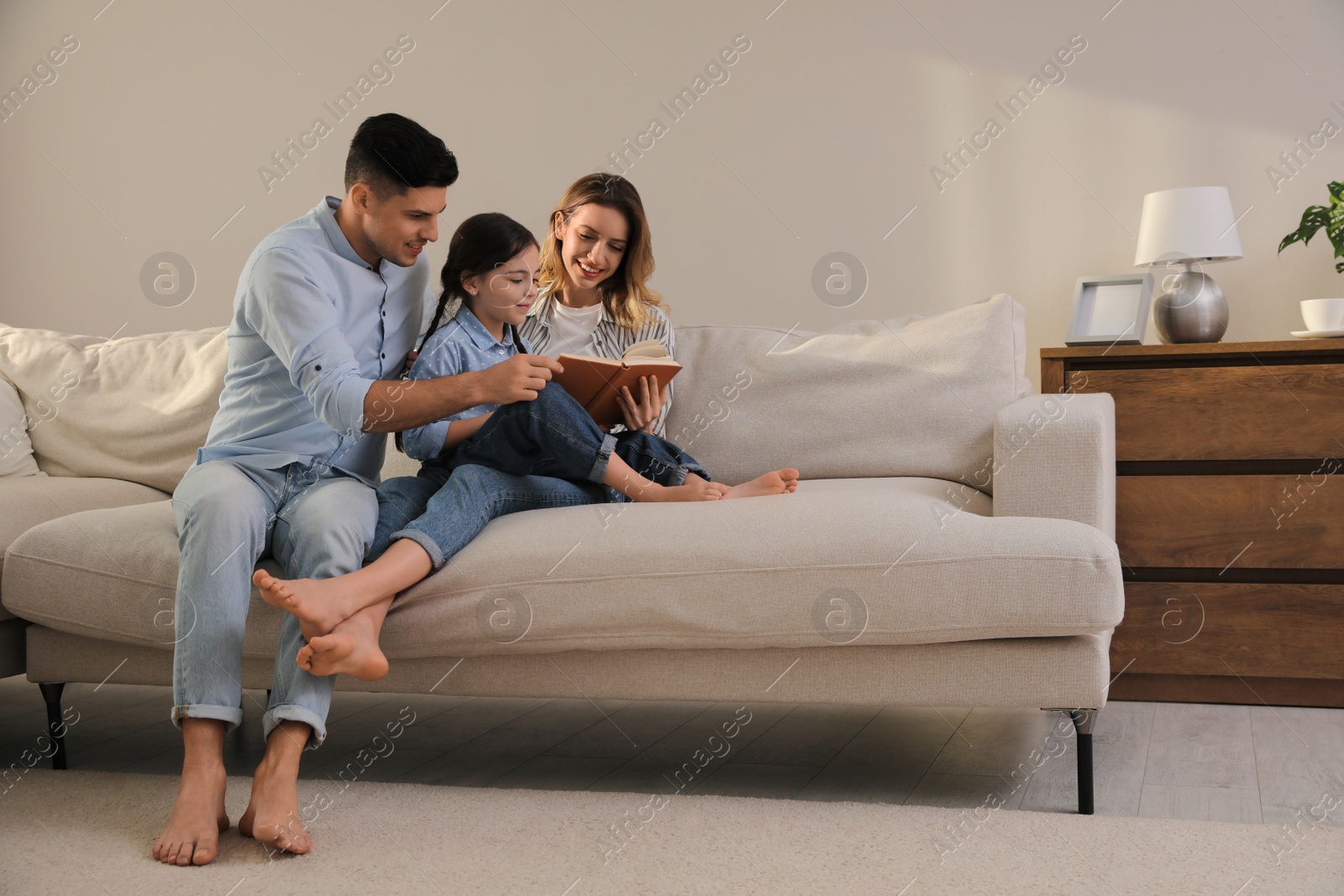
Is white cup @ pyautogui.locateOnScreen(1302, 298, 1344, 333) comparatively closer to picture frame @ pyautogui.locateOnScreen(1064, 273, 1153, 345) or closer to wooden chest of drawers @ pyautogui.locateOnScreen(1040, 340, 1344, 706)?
wooden chest of drawers @ pyautogui.locateOnScreen(1040, 340, 1344, 706)

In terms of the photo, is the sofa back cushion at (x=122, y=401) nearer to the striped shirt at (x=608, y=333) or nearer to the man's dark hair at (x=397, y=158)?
Result: the striped shirt at (x=608, y=333)

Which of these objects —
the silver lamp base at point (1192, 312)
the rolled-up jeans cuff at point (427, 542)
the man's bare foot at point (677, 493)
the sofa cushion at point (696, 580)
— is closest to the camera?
the sofa cushion at point (696, 580)

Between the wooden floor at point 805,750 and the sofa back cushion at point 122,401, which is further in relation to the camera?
the sofa back cushion at point 122,401

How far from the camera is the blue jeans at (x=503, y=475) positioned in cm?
165

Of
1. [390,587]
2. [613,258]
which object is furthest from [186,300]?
[390,587]

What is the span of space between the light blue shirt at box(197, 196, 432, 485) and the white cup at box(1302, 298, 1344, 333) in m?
1.91

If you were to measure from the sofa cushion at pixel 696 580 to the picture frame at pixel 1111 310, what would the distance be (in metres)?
0.97

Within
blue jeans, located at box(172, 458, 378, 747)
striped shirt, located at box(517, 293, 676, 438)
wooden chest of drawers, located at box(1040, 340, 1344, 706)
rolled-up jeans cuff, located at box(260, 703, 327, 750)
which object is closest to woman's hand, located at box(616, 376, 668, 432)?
striped shirt, located at box(517, 293, 676, 438)

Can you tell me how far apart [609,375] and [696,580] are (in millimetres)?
464

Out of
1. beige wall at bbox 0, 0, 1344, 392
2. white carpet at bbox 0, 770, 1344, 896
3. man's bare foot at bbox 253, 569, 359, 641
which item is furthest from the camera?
beige wall at bbox 0, 0, 1344, 392

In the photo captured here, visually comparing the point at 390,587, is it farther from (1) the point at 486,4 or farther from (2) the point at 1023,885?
(1) the point at 486,4

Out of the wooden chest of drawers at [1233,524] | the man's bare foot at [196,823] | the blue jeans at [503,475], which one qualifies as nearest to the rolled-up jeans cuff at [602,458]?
the blue jeans at [503,475]

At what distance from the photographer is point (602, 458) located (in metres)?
1.81

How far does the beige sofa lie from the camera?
4.87ft
